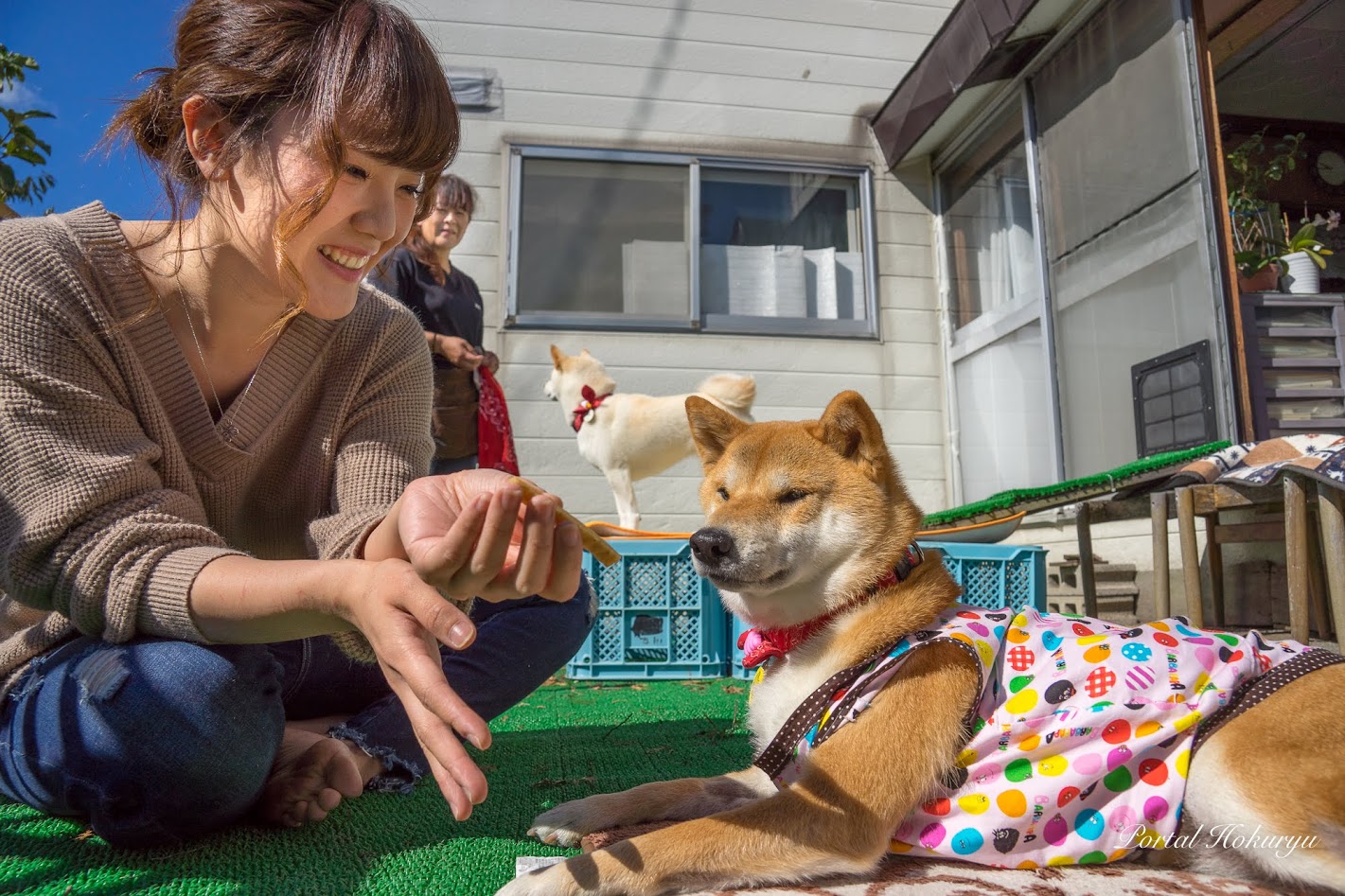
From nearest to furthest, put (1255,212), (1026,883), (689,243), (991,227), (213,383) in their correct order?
(1026,883) < (213,383) < (1255,212) < (991,227) < (689,243)

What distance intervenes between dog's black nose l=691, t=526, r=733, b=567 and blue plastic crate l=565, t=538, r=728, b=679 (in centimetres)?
160

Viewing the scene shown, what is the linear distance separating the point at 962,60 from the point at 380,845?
192 inches

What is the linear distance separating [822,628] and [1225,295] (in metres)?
2.85

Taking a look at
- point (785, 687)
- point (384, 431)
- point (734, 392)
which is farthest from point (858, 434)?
point (734, 392)

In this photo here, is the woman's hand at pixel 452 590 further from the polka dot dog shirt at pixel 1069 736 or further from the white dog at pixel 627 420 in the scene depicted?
the white dog at pixel 627 420

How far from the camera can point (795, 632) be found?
1562mm

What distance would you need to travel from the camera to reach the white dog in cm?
434

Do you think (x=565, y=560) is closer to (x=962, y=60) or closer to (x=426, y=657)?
(x=426, y=657)

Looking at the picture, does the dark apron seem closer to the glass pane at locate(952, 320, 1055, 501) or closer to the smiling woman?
the smiling woman

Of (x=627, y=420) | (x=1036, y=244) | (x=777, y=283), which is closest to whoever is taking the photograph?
(x=627, y=420)

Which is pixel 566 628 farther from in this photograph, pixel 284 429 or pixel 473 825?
pixel 284 429

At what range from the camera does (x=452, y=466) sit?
3367 millimetres

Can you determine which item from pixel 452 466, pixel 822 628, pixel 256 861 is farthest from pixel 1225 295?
pixel 256 861

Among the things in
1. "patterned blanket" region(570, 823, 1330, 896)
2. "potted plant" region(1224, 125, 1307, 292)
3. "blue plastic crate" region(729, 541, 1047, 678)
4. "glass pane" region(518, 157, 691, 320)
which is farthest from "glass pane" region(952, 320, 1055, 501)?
"patterned blanket" region(570, 823, 1330, 896)
